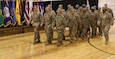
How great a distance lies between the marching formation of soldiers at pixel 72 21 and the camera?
7.22 metres

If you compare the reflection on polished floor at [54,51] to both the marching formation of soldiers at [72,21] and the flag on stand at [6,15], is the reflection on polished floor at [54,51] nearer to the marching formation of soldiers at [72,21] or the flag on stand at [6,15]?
the marching formation of soldiers at [72,21]

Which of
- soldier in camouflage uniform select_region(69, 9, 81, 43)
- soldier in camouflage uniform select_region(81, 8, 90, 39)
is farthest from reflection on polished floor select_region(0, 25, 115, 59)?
soldier in camouflage uniform select_region(81, 8, 90, 39)

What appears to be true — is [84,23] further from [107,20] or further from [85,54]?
[85,54]

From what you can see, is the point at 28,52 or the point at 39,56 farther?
the point at 28,52

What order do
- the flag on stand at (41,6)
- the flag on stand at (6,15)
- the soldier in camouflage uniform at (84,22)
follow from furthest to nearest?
the flag on stand at (41,6) < the flag on stand at (6,15) < the soldier in camouflage uniform at (84,22)

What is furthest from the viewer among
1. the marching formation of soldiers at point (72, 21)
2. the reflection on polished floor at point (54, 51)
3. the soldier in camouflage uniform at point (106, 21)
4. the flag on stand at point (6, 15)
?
the flag on stand at point (6, 15)

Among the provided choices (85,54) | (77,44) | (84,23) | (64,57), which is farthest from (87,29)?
(64,57)

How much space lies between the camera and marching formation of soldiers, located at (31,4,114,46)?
722 cm

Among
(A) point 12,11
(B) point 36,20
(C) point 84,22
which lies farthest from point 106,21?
(A) point 12,11

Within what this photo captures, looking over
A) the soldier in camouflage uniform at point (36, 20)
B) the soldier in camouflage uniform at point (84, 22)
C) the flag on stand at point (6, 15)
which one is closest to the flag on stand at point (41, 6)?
the flag on stand at point (6, 15)

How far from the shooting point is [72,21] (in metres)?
7.93

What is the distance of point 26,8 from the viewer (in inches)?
423

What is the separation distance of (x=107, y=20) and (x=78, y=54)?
1.87m

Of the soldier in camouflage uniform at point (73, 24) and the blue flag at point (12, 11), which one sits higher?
the blue flag at point (12, 11)
